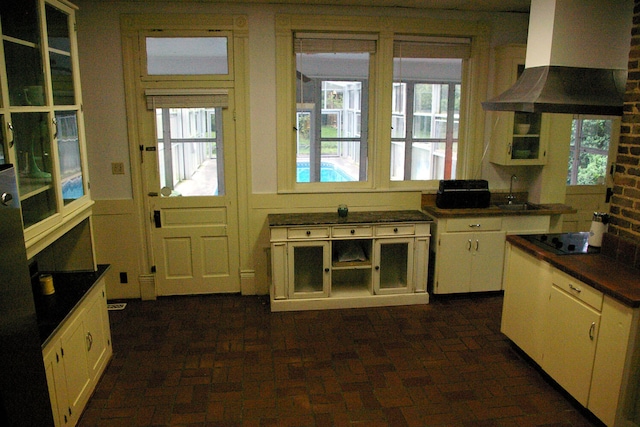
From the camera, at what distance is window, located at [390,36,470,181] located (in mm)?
4535

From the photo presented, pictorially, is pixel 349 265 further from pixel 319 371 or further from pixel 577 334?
pixel 577 334

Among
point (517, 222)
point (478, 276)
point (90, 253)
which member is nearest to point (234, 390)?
point (90, 253)

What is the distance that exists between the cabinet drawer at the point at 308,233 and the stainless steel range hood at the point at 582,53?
5.66 ft

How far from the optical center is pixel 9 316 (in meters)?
1.70

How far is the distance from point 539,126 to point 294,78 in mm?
2309

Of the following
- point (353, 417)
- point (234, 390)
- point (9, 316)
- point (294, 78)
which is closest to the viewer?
point (9, 316)

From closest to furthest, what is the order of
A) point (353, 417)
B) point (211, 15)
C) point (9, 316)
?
point (9, 316)
point (353, 417)
point (211, 15)

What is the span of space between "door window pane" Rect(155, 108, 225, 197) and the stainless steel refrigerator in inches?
99.7

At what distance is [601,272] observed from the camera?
277cm

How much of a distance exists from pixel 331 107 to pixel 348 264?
145cm

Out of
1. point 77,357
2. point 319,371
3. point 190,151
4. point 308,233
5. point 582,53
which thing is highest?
point 582,53

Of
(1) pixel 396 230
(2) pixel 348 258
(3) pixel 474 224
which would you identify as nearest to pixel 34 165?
(2) pixel 348 258

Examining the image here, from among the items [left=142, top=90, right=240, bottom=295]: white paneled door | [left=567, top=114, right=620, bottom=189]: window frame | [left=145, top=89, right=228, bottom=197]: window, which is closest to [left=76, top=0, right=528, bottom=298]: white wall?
[left=142, top=90, right=240, bottom=295]: white paneled door

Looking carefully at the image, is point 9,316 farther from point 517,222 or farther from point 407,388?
point 517,222
